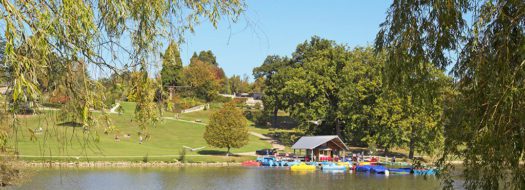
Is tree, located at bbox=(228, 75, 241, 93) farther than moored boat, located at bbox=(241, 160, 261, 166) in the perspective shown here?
Yes

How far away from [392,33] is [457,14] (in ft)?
2.96

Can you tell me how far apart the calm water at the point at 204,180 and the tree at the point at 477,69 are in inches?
711

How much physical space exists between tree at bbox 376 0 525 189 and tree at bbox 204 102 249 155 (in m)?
33.7

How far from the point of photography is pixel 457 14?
7.34 metres

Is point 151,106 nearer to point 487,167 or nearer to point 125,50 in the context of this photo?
point 125,50

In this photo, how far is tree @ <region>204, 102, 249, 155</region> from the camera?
41.8 m

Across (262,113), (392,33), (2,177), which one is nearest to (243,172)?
(2,177)

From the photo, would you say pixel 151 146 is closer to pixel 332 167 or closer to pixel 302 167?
pixel 302 167

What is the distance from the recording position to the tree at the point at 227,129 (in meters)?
41.8

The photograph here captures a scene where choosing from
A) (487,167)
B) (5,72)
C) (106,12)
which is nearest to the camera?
(5,72)

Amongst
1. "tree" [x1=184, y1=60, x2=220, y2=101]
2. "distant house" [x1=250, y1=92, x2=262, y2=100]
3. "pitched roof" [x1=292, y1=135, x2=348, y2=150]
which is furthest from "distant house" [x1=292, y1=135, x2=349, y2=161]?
"distant house" [x1=250, y1=92, x2=262, y2=100]

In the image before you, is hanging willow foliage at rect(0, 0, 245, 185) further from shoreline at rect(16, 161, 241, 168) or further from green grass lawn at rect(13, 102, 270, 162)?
shoreline at rect(16, 161, 241, 168)

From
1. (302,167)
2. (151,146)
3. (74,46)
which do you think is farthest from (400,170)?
(74,46)

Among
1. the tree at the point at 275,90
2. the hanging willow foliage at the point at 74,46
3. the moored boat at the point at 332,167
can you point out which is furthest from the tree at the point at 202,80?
the hanging willow foliage at the point at 74,46
